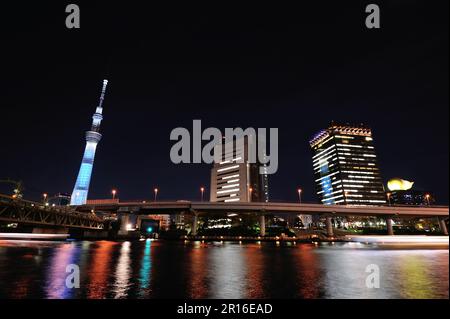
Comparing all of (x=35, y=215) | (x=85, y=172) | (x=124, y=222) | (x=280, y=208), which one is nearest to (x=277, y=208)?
(x=280, y=208)

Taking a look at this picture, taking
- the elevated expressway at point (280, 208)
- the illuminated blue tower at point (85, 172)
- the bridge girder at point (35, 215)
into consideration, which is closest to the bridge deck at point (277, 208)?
the elevated expressway at point (280, 208)

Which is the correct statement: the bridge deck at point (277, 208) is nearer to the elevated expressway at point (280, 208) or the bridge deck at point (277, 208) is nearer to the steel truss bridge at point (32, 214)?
the elevated expressway at point (280, 208)

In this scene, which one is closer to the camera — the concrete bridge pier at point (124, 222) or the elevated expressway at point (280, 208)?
the elevated expressway at point (280, 208)

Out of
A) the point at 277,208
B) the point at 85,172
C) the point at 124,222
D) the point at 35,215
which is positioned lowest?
the point at 124,222

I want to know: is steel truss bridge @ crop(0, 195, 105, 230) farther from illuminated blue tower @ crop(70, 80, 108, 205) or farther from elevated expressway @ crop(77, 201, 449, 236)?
illuminated blue tower @ crop(70, 80, 108, 205)

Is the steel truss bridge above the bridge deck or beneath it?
beneath

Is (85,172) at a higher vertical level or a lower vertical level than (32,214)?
higher

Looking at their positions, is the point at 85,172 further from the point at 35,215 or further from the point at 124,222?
A: the point at 35,215

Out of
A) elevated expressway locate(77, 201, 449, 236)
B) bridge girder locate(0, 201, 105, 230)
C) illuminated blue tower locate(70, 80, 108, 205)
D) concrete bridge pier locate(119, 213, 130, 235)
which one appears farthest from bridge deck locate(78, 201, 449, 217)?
illuminated blue tower locate(70, 80, 108, 205)

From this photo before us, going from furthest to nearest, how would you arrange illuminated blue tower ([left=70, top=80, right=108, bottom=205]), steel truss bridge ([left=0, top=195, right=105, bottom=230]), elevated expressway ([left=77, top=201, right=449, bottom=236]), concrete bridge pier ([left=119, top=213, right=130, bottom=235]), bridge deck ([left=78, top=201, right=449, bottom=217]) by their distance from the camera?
illuminated blue tower ([left=70, top=80, right=108, bottom=205]) < concrete bridge pier ([left=119, top=213, right=130, bottom=235]) < elevated expressway ([left=77, top=201, right=449, bottom=236]) < bridge deck ([left=78, top=201, right=449, bottom=217]) < steel truss bridge ([left=0, top=195, right=105, bottom=230])
